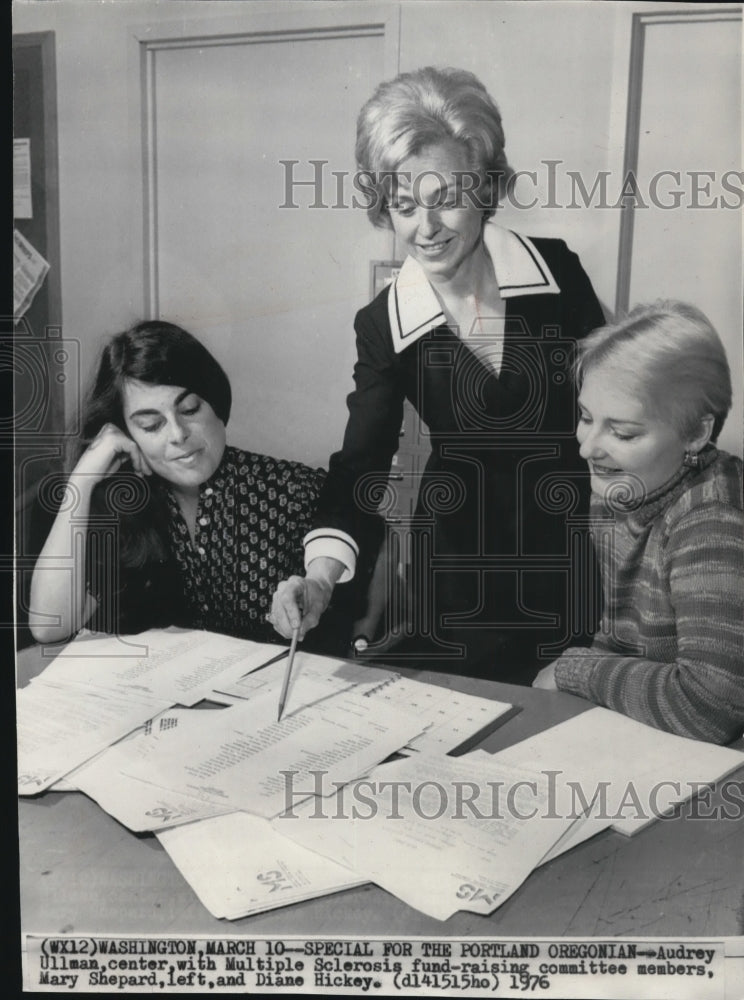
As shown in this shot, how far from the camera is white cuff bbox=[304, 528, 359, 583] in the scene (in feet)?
4.42

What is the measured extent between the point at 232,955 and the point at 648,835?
57 cm

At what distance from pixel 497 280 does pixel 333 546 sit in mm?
435

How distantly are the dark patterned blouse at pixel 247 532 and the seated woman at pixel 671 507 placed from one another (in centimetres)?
41

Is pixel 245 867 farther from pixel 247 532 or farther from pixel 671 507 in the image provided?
pixel 671 507

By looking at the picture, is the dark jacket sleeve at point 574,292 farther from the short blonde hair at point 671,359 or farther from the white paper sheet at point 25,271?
the white paper sheet at point 25,271

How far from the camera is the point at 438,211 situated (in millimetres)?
1286

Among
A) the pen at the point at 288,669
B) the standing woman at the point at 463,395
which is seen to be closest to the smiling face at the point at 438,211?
the standing woman at the point at 463,395

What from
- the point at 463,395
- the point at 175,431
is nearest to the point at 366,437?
the point at 463,395

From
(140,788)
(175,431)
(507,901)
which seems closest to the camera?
(507,901)

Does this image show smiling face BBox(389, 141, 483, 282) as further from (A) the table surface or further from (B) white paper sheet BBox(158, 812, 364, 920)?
(B) white paper sheet BBox(158, 812, 364, 920)

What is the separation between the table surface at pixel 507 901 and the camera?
114cm

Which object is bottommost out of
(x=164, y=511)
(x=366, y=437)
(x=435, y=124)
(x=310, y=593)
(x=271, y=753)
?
(x=271, y=753)

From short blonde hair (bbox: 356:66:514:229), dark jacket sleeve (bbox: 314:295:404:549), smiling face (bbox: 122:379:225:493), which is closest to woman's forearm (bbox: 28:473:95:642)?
smiling face (bbox: 122:379:225:493)

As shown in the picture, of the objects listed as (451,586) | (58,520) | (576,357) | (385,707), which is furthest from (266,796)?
(576,357)
